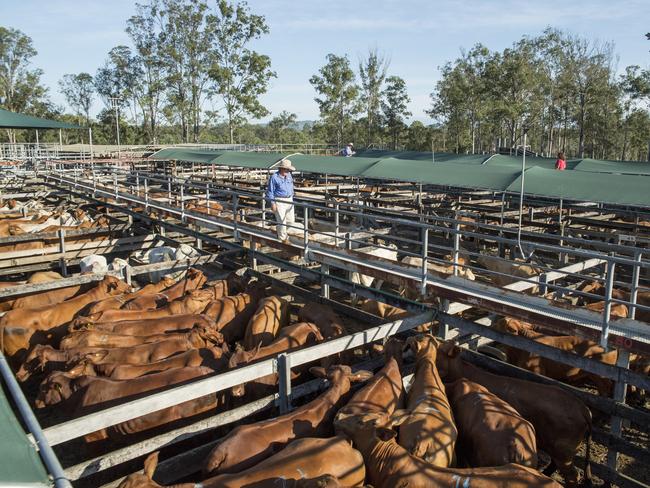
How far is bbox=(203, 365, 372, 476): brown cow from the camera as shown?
15.2 ft

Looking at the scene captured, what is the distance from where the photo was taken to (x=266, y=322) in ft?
27.1

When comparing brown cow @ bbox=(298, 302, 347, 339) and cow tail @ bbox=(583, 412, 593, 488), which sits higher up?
brown cow @ bbox=(298, 302, 347, 339)

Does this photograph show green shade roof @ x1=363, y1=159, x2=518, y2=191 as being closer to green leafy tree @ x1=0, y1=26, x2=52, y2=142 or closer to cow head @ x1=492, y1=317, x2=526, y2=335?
cow head @ x1=492, y1=317, x2=526, y2=335

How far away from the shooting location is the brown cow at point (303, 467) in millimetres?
4191

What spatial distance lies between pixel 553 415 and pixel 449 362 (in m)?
1.29

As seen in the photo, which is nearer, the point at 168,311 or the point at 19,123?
the point at 168,311

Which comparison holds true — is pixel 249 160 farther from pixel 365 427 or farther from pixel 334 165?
pixel 365 427

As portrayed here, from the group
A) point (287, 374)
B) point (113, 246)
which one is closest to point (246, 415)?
point (287, 374)

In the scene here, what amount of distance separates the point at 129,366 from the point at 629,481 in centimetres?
544

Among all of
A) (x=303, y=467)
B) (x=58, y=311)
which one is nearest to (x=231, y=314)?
(x=58, y=311)

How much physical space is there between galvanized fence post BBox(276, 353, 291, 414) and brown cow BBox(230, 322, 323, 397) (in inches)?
28.2

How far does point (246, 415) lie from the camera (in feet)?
18.2

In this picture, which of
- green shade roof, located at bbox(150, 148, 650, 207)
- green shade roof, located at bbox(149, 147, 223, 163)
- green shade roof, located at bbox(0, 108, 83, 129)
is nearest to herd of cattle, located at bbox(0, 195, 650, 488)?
green shade roof, located at bbox(150, 148, 650, 207)

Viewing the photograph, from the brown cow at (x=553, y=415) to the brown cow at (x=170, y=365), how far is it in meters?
3.22
